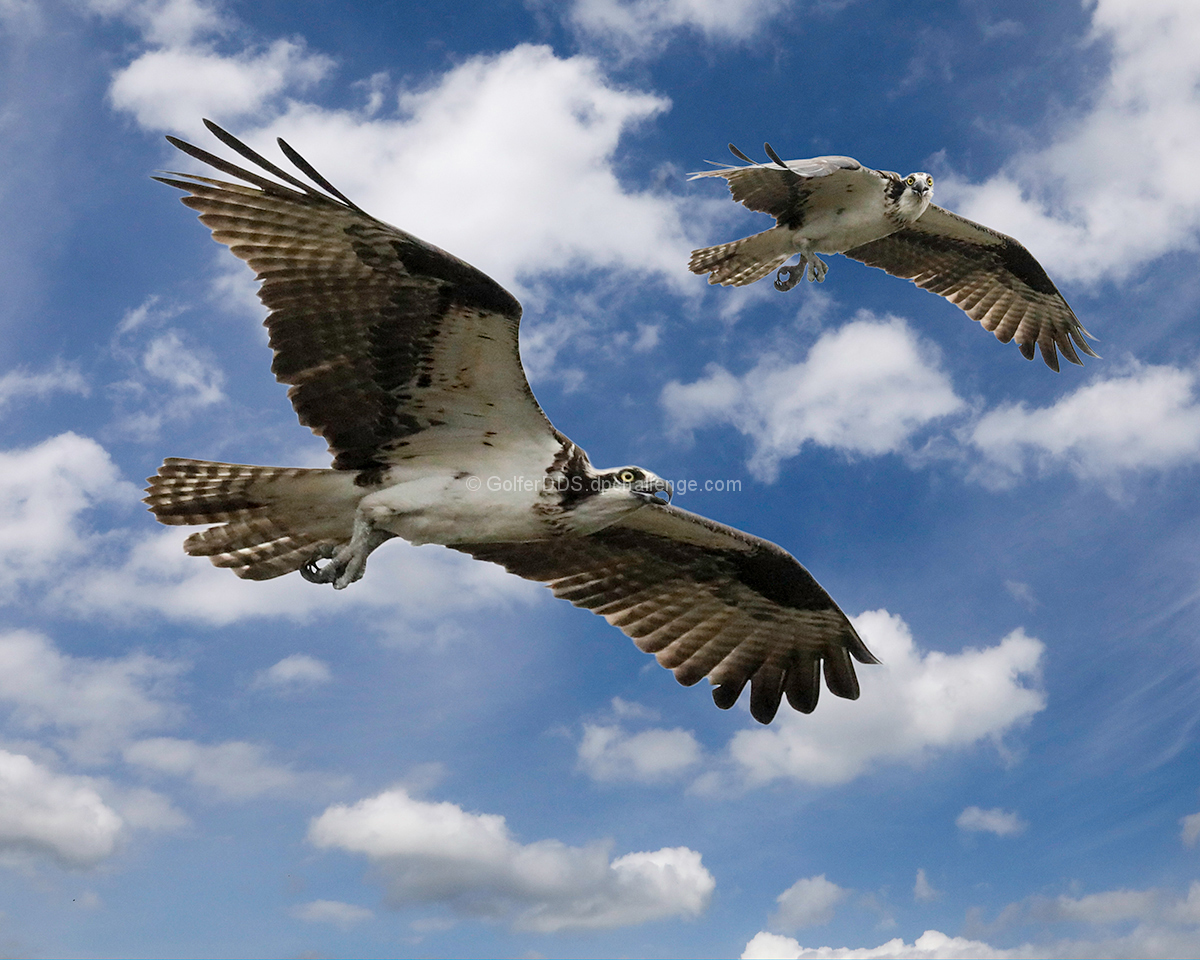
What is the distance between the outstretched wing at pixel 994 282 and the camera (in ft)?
57.1

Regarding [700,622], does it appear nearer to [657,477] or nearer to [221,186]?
[657,477]

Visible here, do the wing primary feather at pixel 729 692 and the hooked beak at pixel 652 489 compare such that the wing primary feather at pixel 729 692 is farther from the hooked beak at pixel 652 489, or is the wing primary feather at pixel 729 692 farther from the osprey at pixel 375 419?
the hooked beak at pixel 652 489

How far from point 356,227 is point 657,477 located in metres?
2.81

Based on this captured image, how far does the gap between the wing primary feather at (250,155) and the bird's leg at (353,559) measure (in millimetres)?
2481

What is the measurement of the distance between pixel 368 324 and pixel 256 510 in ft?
6.21

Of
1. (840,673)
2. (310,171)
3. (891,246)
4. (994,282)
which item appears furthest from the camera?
(994,282)

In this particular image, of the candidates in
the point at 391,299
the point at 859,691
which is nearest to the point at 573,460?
the point at 391,299

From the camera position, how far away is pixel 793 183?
1379 centimetres

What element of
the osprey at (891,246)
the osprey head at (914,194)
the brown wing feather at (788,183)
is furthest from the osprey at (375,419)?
the osprey head at (914,194)

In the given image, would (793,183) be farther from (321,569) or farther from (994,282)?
(321,569)

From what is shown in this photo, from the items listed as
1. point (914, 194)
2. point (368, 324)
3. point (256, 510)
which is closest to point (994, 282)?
point (914, 194)

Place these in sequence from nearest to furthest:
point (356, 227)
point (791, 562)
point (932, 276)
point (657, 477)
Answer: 1. point (356, 227)
2. point (657, 477)
3. point (791, 562)
4. point (932, 276)

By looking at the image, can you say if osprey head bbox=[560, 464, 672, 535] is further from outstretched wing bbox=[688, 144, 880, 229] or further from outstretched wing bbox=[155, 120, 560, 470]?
outstretched wing bbox=[688, 144, 880, 229]

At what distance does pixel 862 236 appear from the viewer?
15008mm
